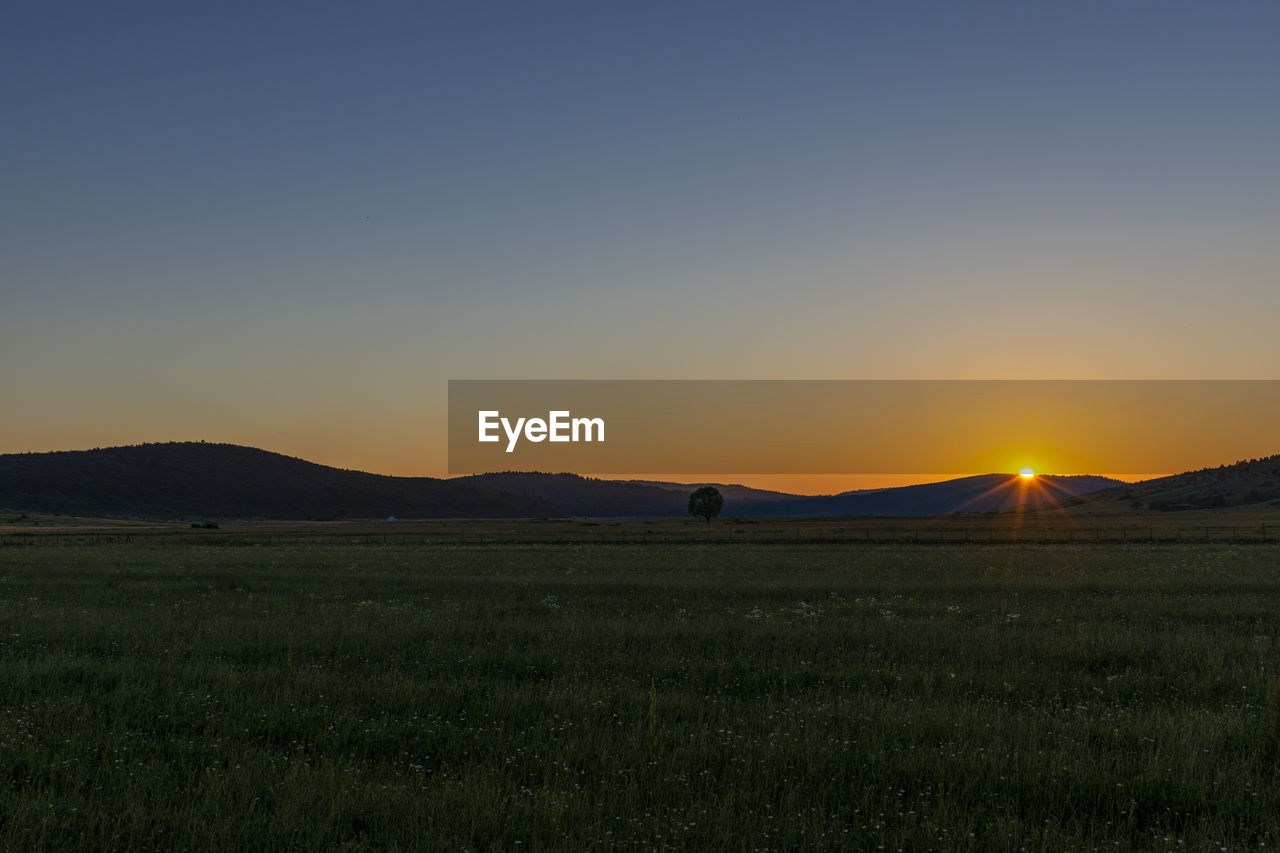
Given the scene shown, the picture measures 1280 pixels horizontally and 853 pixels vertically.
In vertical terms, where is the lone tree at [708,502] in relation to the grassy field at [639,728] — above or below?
below

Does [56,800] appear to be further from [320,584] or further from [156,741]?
[320,584]

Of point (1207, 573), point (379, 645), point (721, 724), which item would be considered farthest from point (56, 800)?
point (1207, 573)

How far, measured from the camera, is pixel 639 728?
10.3 metres

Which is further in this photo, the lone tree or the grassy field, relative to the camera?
the lone tree

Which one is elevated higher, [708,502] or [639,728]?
[639,728]

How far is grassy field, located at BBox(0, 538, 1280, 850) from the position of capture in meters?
7.65

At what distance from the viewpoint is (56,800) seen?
8055mm

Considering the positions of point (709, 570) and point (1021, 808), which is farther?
point (709, 570)

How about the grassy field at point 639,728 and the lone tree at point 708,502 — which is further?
the lone tree at point 708,502

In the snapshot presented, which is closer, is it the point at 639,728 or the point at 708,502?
the point at 639,728

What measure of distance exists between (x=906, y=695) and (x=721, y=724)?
11.7 feet

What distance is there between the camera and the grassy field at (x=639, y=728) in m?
7.65

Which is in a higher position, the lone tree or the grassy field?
the grassy field

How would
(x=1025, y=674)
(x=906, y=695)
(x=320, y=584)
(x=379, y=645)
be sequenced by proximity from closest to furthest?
(x=906, y=695) < (x=1025, y=674) < (x=379, y=645) < (x=320, y=584)
